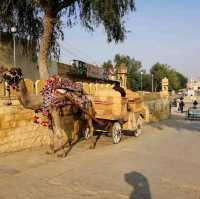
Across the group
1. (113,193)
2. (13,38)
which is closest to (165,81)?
(13,38)

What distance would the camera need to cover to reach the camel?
10927mm

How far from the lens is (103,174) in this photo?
987cm

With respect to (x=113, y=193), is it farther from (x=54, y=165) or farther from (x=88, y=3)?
(x=88, y=3)

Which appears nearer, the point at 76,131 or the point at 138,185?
the point at 138,185

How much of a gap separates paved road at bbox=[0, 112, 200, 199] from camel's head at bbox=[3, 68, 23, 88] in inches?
80.5

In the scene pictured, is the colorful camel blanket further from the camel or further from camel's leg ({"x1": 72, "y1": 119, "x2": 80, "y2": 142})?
camel's leg ({"x1": 72, "y1": 119, "x2": 80, "y2": 142})

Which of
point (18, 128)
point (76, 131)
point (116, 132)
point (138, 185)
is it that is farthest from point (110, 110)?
point (138, 185)

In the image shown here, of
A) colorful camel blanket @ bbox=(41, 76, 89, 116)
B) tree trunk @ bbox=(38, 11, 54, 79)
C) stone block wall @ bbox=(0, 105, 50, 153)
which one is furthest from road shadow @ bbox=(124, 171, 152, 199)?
tree trunk @ bbox=(38, 11, 54, 79)

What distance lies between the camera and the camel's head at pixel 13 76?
35.4 ft

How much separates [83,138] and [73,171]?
639cm

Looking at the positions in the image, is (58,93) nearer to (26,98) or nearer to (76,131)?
(26,98)

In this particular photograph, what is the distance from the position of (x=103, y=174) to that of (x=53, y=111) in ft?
9.63

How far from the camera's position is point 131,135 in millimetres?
18703

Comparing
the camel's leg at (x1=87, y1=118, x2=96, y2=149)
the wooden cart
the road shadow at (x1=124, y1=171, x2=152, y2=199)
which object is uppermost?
the wooden cart
